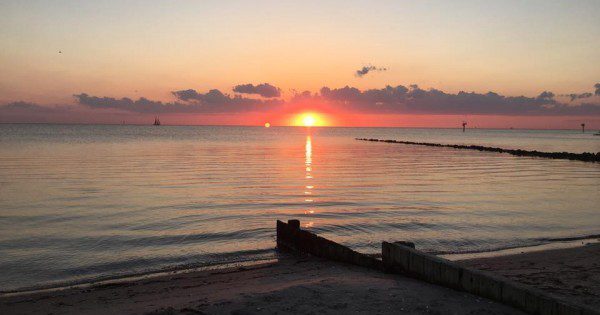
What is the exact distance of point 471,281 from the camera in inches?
334

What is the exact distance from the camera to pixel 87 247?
14461mm

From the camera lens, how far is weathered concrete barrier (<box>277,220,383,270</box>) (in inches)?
436

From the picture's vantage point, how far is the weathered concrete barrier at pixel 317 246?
11070mm

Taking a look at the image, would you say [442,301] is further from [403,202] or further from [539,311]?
[403,202]

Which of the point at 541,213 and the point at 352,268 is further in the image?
the point at 541,213

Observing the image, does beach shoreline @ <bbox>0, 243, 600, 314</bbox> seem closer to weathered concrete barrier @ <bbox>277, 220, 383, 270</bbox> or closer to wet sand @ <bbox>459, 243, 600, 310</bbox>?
wet sand @ <bbox>459, 243, 600, 310</bbox>

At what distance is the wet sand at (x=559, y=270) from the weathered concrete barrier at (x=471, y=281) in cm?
133

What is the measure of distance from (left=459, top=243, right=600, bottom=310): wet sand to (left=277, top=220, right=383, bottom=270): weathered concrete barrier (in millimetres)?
3032

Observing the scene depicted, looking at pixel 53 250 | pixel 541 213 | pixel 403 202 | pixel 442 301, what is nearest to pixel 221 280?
pixel 442 301

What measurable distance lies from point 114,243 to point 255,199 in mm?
9475

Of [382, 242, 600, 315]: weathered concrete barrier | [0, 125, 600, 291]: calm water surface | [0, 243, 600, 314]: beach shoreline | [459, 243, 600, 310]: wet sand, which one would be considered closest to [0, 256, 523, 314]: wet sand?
[0, 243, 600, 314]: beach shoreline

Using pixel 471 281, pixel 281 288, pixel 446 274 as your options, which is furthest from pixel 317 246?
Answer: pixel 471 281

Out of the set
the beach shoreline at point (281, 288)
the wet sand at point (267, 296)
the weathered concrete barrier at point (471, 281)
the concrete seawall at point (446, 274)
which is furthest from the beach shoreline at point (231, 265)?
the weathered concrete barrier at point (471, 281)

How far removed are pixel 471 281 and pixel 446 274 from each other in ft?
1.81
